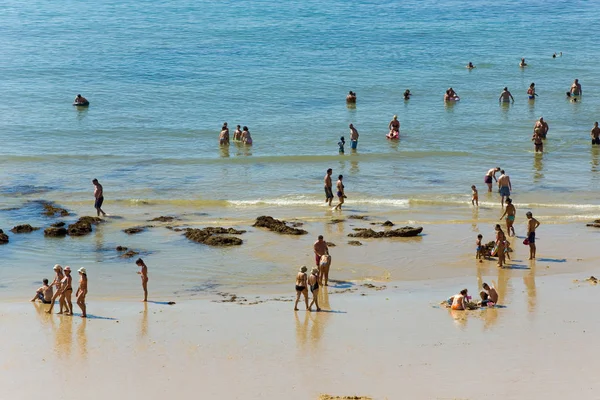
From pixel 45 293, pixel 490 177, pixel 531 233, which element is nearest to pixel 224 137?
pixel 490 177

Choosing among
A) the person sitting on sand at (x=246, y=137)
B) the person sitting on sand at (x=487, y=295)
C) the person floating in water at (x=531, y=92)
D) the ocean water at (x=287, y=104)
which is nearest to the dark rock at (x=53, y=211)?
the ocean water at (x=287, y=104)

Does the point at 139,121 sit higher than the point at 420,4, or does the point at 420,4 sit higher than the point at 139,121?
the point at 420,4

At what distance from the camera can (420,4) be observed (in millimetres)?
63500

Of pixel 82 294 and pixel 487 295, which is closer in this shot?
pixel 82 294

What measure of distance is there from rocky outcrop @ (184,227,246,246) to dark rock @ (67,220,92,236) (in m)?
2.48

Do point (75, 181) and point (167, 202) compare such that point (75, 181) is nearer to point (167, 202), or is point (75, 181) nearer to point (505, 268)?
point (167, 202)

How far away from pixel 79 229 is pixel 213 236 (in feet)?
11.4

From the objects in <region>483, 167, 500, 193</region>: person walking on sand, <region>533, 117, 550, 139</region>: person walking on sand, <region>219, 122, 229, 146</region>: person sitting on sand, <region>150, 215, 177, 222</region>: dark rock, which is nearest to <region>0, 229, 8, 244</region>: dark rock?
<region>150, 215, 177, 222</region>: dark rock

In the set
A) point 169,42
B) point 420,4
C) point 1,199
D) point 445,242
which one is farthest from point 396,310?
point 420,4

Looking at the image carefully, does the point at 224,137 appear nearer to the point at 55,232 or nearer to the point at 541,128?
the point at 541,128

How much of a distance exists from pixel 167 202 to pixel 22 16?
40.8 meters

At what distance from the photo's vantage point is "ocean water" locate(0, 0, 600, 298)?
26.8 m

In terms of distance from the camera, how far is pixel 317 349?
46.3ft

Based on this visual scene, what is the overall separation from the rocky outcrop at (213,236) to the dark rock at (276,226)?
727 millimetres
